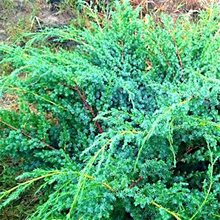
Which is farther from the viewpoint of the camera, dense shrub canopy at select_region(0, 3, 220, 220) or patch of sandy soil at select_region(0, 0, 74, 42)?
patch of sandy soil at select_region(0, 0, 74, 42)

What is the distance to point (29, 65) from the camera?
6.70 feet

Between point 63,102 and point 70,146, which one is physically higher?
point 63,102

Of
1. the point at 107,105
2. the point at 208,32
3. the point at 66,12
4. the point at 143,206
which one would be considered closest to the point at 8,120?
the point at 107,105

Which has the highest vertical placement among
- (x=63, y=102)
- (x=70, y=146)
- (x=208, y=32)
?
(x=208, y=32)

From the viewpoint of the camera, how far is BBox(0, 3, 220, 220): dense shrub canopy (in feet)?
5.77

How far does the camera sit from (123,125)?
1821 millimetres

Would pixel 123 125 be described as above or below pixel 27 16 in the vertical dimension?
Result: above

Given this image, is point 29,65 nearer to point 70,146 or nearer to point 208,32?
point 70,146

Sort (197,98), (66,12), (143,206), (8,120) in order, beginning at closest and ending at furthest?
(143,206) < (197,98) < (8,120) < (66,12)

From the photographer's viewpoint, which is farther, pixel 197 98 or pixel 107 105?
pixel 107 105

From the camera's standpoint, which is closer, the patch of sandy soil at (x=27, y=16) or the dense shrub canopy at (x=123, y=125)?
the dense shrub canopy at (x=123, y=125)

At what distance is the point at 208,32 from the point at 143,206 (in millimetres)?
944

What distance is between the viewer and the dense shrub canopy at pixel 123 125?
5.77ft

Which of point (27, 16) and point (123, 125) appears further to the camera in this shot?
point (27, 16)
